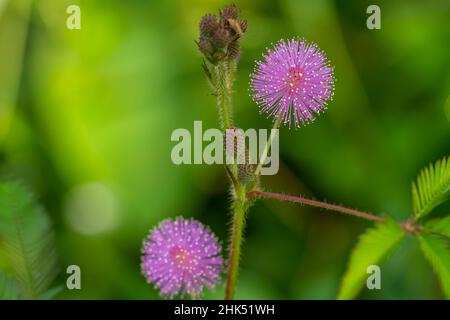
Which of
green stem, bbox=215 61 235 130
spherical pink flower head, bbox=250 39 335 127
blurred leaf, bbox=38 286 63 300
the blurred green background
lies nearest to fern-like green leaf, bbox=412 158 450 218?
spherical pink flower head, bbox=250 39 335 127

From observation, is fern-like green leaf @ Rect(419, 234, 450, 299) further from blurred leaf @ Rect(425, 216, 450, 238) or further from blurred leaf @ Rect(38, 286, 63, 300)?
blurred leaf @ Rect(38, 286, 63, 300)

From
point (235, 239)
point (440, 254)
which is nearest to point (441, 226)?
point (440, 254)

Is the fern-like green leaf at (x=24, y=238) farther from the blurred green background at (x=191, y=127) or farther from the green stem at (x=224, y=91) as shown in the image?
the blurred green background at (x=191, y=127)

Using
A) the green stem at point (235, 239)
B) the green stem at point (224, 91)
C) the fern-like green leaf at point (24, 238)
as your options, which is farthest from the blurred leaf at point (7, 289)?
the green stem at point (224, 91)
